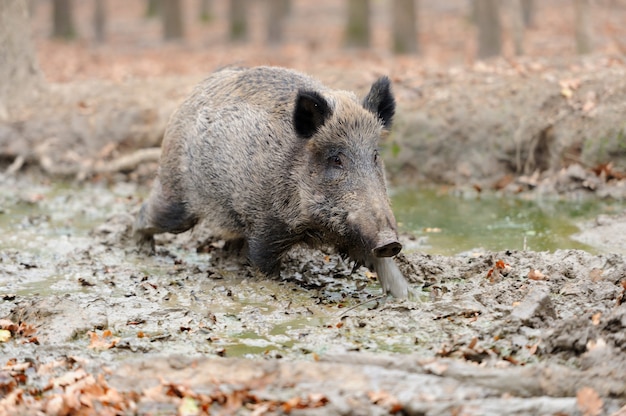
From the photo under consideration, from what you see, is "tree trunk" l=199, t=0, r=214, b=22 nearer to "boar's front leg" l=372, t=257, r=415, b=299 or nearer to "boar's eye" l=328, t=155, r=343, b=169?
"boar's eye" l=328, t=155, r=343, b=169

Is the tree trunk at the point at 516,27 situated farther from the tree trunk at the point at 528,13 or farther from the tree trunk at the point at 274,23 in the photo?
the tree trunk at the point at 528,13

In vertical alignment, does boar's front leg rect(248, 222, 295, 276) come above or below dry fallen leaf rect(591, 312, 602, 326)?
below

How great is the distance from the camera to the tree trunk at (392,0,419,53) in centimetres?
2389

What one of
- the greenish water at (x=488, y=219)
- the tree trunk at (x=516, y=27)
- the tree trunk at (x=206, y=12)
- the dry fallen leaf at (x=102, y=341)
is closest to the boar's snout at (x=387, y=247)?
the dry fallen leaf at (x=102, y=341)

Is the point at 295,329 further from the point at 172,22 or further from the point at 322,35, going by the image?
the point at 322,35

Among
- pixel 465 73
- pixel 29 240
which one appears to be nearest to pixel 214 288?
pixel 29 240

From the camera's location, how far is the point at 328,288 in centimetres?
785

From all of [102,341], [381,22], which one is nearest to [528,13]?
[381,22]

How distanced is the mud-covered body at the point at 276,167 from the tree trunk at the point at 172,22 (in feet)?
77.2

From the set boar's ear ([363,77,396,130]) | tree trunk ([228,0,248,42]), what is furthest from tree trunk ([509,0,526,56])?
tree trunk ([228,0,248,42])

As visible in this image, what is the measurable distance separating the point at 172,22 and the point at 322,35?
238 inches

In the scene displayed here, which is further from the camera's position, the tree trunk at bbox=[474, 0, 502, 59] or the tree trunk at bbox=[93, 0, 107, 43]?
the tree trunk at bbox=[93, 0, 107, 43]

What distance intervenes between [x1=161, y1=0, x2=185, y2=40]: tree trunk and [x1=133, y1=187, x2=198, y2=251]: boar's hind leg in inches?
926

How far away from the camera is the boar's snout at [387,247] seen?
648 centimetres
